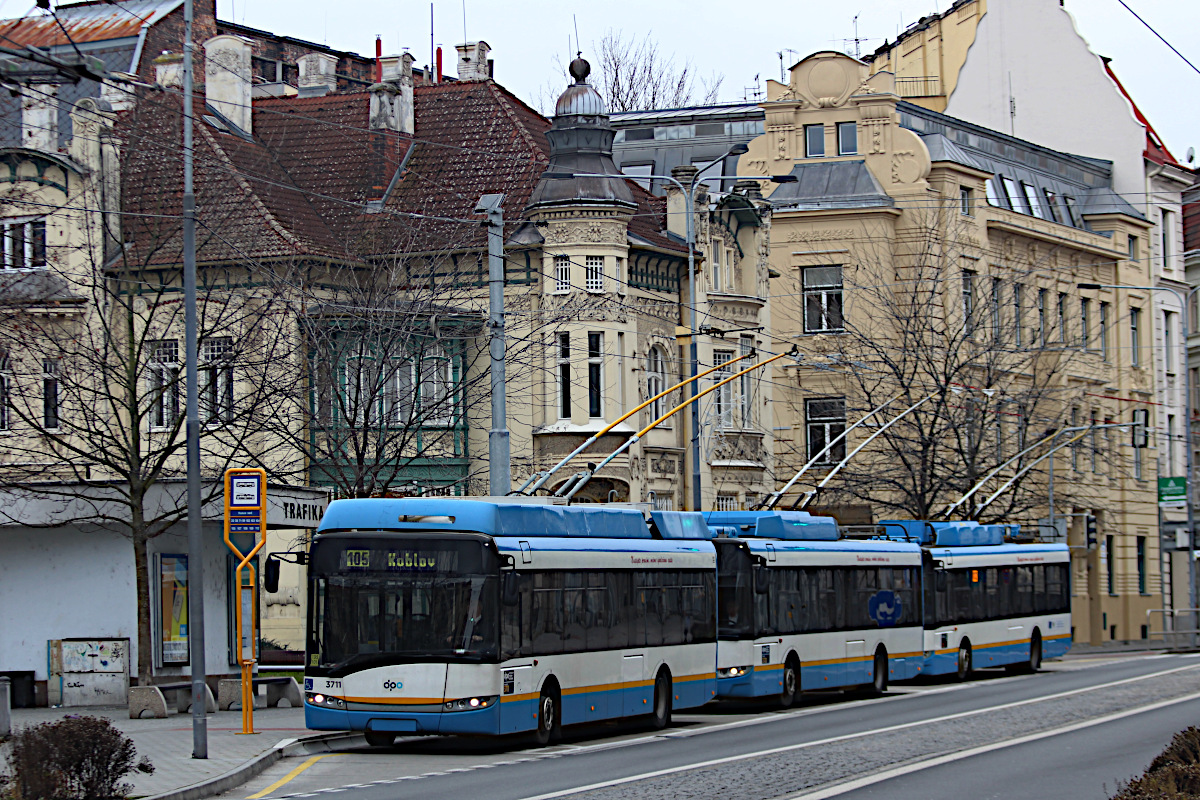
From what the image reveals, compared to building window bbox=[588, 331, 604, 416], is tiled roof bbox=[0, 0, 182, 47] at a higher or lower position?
higher

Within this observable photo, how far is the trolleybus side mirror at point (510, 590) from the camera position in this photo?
19.1 metres

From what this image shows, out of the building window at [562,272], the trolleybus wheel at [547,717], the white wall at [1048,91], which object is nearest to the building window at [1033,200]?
the white wall at [1048,91]

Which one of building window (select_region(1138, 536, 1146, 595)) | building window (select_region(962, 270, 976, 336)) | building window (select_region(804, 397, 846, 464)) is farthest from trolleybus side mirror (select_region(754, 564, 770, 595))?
building window (select_region(1138, 536, 1146, 595))

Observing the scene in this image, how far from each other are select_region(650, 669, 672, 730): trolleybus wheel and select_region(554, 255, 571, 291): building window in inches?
663

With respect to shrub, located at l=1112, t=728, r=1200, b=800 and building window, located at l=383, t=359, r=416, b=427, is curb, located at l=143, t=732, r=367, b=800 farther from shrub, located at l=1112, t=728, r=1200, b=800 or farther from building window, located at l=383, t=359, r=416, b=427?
building window, located at l=383, t=359, r=416, b=427

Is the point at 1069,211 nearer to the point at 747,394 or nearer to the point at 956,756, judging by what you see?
the point at 747,394

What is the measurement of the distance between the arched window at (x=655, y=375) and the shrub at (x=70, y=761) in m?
26.8

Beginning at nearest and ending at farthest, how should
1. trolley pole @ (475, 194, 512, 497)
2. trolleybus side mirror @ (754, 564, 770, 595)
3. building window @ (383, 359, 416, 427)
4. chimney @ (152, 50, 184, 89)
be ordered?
trolley pole @ (475, 194, 512, 497) < trolleybus side mirror @ (754, 564, 770, 595) < building window @ (383, 359, 416, 427) < chimney @ (152, 50, 184, 89)

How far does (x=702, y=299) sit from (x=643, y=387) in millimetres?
3463

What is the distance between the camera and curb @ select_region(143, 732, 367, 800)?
49.3ft

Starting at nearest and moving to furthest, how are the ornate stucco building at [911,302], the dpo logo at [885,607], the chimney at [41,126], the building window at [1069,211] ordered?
the dpo logo at [885,607]
the chimney at [41,126]
the ornate stucco building at [911,302]
the building window at [1069,211]

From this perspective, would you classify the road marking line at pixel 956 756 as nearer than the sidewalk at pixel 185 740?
Yes

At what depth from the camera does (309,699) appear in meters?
19.2

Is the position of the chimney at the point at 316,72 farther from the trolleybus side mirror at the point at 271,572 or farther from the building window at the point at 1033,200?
the trolleybus side mirror at the point at 271,572
